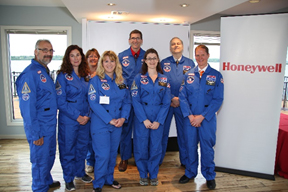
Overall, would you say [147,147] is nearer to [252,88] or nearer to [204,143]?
[204,143]

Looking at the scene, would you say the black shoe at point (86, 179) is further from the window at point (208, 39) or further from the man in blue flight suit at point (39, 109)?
the window at point (208, 39)

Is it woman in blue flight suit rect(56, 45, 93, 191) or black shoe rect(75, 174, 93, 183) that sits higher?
woman in blue flight suit rect(56, 45, 93, 191)

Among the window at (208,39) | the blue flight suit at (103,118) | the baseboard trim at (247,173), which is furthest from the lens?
the window at (208,39)

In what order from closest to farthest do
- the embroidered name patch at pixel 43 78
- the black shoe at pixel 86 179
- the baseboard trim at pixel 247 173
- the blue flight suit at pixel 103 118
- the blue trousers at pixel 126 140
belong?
the embroidered name patch at pixel 43 78, the blue flight suit at pixel 103 118, the black shoe at pixel 86 179, the baseboard trim at pixel 247 173, the blue trousers at pixel 126 140

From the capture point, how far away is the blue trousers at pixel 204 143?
273 centimetres

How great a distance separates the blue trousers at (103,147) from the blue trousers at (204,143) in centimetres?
91

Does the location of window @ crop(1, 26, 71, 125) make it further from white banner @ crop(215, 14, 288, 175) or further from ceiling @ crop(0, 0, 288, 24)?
white banner @ crop(215, 14, 288, 175)

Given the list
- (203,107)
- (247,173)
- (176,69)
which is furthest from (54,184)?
(247,173)

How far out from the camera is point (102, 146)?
247 cm

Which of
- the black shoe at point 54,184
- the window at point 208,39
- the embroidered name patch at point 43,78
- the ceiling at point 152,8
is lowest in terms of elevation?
the black shoe at point 54,184

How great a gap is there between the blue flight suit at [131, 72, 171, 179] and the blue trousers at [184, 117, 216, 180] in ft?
1.22

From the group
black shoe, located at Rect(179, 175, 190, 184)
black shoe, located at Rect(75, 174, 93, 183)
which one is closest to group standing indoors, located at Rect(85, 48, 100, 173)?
black shoe, located at Rect(75, 174, 93, 183)

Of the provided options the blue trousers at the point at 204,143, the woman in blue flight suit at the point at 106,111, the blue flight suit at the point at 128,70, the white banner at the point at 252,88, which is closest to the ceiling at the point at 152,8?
the white banner at the point at 252,88

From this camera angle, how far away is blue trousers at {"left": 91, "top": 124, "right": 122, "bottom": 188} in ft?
8.13
